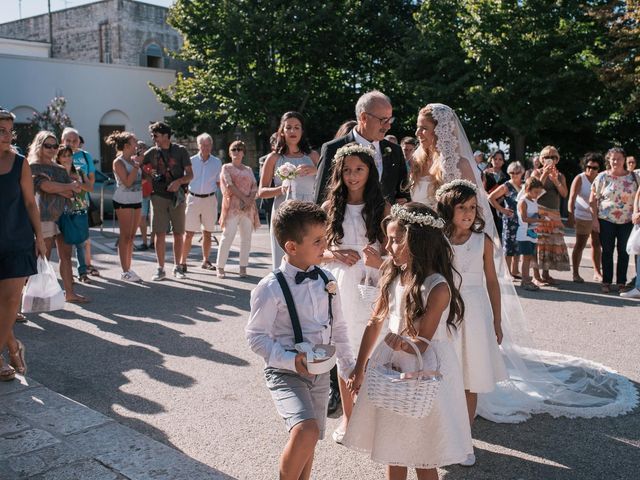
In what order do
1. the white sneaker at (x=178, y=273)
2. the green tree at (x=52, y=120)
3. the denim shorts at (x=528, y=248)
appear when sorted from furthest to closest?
the green tree at (x=52, y=120) < the white sneaker at (x=178, y=273) < the denim shorts at (x=528, y=248)

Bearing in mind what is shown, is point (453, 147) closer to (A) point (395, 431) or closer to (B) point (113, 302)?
(A) point (395, 431)

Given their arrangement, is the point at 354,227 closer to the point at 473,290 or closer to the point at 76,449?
the point at 473,290

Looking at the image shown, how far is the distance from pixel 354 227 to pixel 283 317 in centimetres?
123

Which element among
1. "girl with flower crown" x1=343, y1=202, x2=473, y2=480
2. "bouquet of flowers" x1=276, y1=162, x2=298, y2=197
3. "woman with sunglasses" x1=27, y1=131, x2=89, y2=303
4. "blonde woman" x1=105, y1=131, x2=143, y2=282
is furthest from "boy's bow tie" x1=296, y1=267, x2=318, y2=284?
"blonde woman" x1=105, y1=131, x2=143, y2=282

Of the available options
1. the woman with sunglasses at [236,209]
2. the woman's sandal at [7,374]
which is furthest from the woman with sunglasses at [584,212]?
the woman's sandal at [7,374]

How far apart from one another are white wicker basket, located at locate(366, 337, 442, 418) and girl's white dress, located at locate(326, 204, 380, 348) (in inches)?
45.2

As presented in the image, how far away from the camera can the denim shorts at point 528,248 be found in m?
9.55

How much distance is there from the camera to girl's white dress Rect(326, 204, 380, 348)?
13.9 ft

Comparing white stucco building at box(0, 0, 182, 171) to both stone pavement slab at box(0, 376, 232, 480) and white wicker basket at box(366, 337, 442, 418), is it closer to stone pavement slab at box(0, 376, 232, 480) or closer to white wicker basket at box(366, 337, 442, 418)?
stone pavement slab at box(0, 376, 232, 480)

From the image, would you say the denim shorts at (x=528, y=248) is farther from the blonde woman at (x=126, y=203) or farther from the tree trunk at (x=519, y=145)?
the tree trunk at (x=519, y=145)

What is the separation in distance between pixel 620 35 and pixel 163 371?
17269 millimetres

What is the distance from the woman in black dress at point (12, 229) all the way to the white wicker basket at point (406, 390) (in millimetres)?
3024

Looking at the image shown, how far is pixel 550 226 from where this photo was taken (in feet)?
32.2

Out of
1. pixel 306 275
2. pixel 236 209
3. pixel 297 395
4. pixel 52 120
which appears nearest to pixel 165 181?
pixel 236 209
